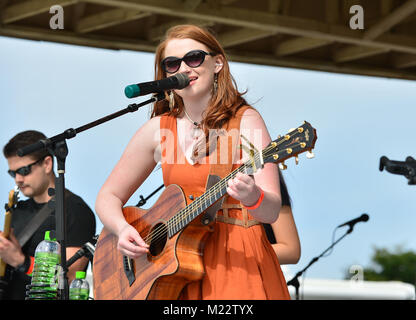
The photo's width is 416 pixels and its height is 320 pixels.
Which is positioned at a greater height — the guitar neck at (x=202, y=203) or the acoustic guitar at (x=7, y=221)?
the acoustic guitar at (x=7, y=221)

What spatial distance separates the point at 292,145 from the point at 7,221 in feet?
6.97

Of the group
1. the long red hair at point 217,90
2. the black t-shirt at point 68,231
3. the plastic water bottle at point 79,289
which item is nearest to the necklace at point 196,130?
the long red hair at point 217,90

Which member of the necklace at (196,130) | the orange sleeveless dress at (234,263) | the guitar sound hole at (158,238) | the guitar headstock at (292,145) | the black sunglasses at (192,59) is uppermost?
the black sunglasses at (192,59)

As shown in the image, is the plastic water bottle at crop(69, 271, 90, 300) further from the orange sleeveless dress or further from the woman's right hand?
the orange sleeveless dress

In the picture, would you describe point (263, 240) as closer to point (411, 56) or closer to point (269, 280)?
point (269, 280)

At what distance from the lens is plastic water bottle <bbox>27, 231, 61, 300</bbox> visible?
2.38 m

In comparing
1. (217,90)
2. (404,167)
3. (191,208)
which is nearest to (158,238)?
(191,208)

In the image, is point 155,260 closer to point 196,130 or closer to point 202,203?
point 202,203

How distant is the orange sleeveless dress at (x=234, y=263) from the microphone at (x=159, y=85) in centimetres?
29

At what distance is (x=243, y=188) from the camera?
1864mm

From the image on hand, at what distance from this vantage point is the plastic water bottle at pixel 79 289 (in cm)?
286

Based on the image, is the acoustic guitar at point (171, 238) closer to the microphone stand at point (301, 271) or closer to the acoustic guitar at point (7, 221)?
the acoustic guitar at point (7, 221)
